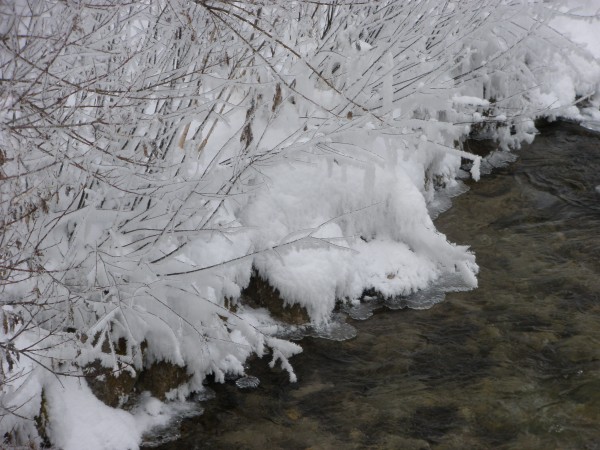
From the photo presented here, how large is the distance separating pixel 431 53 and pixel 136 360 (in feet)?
11.3

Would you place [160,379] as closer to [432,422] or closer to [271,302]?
[271,302]

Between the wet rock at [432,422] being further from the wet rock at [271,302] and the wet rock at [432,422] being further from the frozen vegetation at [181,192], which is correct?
the wet rock at [271,302]

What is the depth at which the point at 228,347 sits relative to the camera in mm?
5027

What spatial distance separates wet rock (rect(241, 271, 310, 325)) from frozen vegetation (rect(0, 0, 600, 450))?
43 millimetres

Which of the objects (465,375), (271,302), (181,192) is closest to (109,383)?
(181,192)

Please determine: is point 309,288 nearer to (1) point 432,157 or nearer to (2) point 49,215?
(2) point 49,215

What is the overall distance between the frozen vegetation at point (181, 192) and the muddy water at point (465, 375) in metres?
0.25

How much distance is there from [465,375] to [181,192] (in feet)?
7.54

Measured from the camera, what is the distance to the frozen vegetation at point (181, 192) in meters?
3.68

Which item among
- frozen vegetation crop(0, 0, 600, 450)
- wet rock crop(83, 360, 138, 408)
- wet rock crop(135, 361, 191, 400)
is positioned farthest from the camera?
wet rock crop(135, 361, 191, 400)

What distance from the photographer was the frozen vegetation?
145 inches

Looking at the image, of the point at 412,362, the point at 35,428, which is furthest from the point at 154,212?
the point at 412,362

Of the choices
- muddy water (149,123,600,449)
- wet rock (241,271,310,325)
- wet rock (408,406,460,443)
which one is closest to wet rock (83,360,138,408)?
muddy water (149,123,600,449)

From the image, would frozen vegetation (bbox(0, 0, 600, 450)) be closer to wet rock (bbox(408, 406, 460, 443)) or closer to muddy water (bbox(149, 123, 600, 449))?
muddy water (bbox(149, 123, 600, 449))
